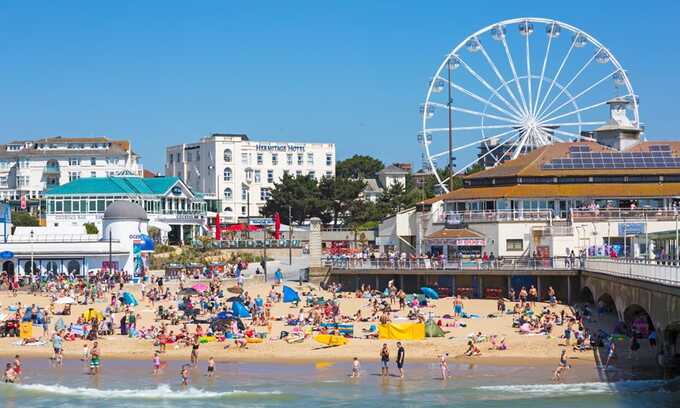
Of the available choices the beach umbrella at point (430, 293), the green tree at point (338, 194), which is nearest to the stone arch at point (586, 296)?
the beach umbrella at point (430, 293)

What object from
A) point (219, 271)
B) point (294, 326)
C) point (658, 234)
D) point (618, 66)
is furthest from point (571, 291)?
point (618, 66)

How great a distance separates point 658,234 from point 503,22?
105 ft

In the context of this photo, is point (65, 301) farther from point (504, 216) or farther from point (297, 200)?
point (297, 200)

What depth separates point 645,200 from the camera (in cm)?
5928

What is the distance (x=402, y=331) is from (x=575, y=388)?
9935 millimetres

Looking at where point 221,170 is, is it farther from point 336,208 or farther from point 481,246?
point 481,246

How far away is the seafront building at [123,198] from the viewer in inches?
3255

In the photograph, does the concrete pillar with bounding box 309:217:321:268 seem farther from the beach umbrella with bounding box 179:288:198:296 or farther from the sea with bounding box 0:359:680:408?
the sea with bounding box 0:359:680:408

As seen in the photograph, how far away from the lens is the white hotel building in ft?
367

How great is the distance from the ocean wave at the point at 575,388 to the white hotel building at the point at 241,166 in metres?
76.8

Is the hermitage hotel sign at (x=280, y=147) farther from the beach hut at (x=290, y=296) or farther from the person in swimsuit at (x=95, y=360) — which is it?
the person in swimsuit at (x=95, y=360)

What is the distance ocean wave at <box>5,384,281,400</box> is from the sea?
0.09 ft

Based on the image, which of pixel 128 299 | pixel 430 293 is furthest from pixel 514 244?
pixel 128 299

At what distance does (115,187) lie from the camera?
83312 mm
